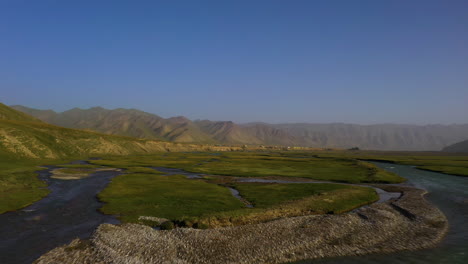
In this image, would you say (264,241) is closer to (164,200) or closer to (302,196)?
(164,200)

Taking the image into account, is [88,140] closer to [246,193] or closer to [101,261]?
[246,193]

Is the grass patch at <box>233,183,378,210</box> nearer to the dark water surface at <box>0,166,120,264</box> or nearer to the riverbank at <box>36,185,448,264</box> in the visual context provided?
the riverbank at <box>36,185,448,264</box>

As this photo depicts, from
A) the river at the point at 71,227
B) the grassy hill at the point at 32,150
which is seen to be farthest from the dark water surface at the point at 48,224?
the grassy hill at the point at 32,150

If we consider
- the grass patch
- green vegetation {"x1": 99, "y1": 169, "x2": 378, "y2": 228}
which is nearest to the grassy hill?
green vegetation {"x1": 99, "y1": 169, "x2": 378, "y2": 228}

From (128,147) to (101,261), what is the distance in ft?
529

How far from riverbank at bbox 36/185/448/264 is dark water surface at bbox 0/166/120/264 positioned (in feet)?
7.89

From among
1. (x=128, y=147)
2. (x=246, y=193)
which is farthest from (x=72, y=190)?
(x=128, y=147)

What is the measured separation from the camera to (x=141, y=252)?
24.2m

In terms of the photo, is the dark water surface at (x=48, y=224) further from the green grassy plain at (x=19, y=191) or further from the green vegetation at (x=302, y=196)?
the green vegetation at (x=302, y=196)

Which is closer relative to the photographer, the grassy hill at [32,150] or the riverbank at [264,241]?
the riverbank at [264,241]

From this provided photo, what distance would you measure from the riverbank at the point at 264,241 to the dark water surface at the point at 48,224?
2.40 metres

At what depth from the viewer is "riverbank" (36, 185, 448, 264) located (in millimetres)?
23766

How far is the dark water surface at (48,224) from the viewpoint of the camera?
958 inches

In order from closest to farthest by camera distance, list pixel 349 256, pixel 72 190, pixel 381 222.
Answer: pixel 349 256 → pixel 381 222 → pixel 72 190
